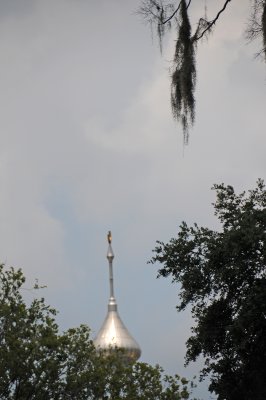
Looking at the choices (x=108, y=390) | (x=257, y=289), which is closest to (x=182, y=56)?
(x=257, y=289)

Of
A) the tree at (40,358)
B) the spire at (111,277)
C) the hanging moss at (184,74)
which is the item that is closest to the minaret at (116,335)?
the spire at (111,277)

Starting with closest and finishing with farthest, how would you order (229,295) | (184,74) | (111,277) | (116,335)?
(184,74)
(229,295)
(116,335)
(111,277)

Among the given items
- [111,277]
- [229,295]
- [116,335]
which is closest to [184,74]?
[229,295]

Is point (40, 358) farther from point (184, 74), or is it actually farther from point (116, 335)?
point (116, 335)

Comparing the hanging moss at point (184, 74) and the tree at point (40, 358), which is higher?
the tree at point (40, 358)

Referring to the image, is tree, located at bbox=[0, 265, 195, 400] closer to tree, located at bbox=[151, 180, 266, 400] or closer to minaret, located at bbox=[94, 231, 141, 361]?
tree, located at bbox=[151, 180, 266, 400]

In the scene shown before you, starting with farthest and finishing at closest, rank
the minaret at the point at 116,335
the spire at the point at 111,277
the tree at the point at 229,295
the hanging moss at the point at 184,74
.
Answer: the spire at the point at 111,277
the minaret at the point at 116,335
the tree at the point at 229,295
the hanging moss at the point at 184,74

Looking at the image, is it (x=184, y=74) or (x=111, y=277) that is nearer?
(x=184, y=74)

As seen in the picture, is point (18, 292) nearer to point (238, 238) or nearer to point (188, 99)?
point (238, 238)

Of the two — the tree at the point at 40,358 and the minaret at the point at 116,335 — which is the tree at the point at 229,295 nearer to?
the tree at the point at 40,358

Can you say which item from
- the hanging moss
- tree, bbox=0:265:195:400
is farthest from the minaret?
the hanging moss

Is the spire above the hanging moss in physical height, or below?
above

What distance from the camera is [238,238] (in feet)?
109

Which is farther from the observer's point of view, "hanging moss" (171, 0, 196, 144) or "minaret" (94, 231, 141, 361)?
"minaret" (94, 231, 141, 361)
